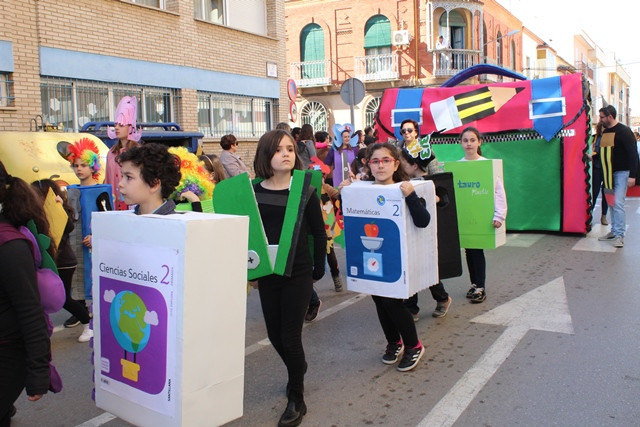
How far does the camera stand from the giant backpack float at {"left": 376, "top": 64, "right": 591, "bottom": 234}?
9.35 m

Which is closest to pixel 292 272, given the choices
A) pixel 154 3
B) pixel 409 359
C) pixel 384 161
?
pixel 384 161

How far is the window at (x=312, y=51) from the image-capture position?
31.0 m

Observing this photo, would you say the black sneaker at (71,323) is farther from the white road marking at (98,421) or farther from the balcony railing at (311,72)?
the balcony railing at (311,72)

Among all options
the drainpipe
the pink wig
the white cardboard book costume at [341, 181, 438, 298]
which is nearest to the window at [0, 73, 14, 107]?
the pink wig

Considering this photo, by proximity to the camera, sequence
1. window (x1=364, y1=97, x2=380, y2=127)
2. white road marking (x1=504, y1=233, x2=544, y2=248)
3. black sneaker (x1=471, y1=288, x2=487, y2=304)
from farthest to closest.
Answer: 1. window (x1=364, y1=97, x2=380, y2=127)
2. white road marking (x1=504, y1=233, x2=544, y2=248)
3. black sneaker (x1=471, y1=288, x2=487, y2=304)

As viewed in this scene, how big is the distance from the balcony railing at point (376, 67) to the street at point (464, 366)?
77.9ft

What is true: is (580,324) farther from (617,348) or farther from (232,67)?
(232,67)

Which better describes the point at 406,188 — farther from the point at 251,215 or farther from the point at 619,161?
the point at 619,161

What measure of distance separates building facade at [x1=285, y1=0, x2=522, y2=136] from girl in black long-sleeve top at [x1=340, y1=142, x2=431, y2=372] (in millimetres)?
25299

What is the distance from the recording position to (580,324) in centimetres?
530

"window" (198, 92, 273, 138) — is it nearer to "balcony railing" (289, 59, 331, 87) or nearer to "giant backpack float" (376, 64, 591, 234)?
"giant backpack float" (376, 64, 591, 234)

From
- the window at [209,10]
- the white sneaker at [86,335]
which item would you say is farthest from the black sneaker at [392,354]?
the window at [209,10]

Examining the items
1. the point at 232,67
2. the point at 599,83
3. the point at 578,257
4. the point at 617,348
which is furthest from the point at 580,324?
the point at 599,83

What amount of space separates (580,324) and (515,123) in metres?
5.13
